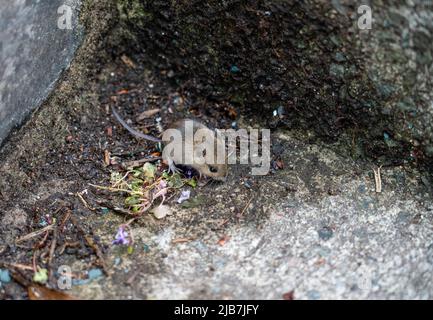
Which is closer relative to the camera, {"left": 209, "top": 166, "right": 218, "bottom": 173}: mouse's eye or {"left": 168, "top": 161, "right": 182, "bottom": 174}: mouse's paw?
{"left": 209, "top": 166, "right": 218, "bottom": 173}: mouse's eye

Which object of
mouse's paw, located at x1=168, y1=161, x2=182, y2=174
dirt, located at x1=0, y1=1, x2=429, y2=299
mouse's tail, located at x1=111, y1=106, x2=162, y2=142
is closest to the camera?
dirt, located at x1=0, y1=1, x2=429, y2=299

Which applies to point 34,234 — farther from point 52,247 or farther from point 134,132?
point 134,132

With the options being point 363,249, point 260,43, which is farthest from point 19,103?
point 363,249

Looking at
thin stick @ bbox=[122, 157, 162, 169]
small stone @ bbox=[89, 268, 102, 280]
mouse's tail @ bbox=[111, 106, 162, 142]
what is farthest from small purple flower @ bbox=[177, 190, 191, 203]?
small stone @ bbox=[89, 268, 102, 280]

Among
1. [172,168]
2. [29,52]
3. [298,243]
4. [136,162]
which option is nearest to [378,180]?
[298,243]

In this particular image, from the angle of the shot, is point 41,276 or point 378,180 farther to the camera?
point 378,180

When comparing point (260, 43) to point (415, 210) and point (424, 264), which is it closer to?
point (415, 210)

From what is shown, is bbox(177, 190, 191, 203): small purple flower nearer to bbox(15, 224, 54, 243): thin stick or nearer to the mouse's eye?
the mouse's eye

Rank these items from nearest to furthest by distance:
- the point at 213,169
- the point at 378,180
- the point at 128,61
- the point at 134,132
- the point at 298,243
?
the point at 298,243
the point at 378,180
the point at 213,169
the point at 134,132
the point at 128,61

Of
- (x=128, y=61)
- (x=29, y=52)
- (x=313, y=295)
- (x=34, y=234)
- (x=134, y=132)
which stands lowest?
(x=313, y=295)
